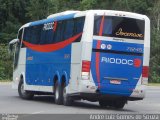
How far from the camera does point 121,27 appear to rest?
76.9 feet

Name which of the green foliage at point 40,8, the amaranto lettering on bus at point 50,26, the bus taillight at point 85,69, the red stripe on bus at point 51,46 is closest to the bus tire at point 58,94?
the red stripe on bus at point 51,46

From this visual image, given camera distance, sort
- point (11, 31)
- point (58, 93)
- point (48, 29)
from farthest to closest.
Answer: point (11, 31) < point (48, 29) < point (58, 93)

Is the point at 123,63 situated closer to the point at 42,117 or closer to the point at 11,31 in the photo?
the point at 42,117

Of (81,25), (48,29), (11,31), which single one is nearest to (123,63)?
(81,25)

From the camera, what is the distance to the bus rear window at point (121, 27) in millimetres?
23141

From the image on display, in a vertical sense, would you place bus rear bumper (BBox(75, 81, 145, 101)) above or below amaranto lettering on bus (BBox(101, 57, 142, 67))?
below

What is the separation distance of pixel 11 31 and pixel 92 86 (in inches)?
2093

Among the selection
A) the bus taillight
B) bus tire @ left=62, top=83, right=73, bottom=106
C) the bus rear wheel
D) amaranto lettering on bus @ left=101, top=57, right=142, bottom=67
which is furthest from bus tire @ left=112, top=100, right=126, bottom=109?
the bus taillight

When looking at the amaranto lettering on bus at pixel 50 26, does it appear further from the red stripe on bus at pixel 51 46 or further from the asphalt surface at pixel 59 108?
the asphalt surface at pixel 59 108

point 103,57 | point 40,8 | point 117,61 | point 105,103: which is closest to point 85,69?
point 103,57

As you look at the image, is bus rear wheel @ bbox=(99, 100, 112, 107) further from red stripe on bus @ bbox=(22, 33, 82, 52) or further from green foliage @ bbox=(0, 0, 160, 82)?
green foliage @ bbox=(0, 0, 160, 82)

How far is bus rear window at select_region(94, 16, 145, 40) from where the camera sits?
23.1 metres

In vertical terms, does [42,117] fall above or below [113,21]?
below

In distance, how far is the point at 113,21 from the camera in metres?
23.4
